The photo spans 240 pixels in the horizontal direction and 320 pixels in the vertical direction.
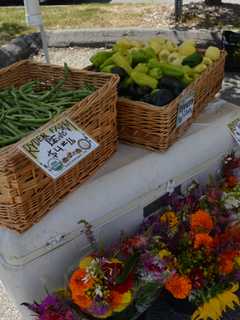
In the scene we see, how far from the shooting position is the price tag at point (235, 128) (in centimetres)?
198

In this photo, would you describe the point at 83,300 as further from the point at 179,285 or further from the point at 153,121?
the point at 153,121

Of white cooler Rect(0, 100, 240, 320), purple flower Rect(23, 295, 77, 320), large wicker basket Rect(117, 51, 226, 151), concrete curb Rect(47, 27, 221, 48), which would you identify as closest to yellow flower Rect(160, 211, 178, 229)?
white cooler Rect(0, 100, 240, 320)

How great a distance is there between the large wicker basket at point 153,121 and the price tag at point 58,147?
0.92 ft

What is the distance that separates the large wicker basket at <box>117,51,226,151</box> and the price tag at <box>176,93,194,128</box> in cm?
2

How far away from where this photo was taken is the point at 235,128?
6.53ft

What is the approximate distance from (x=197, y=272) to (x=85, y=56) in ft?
14.4

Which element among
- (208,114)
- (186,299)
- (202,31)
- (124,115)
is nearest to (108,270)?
(186,299)

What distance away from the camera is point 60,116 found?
137cm

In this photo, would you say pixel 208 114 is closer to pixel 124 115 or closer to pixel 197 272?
pixel 124 115

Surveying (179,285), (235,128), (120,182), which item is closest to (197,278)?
(179,285)

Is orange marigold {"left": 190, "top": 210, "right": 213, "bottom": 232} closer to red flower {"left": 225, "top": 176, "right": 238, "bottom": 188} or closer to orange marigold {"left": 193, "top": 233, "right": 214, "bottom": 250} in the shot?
orange marigold {"left": 193, "top": 233, "right": 214, "bottom": 250}

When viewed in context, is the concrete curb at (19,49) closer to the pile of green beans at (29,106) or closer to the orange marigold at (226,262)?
the pile of green beans at (29,106)

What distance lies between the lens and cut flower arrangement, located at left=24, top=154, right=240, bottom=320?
1.34m

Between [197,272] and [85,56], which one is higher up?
[197,272]
